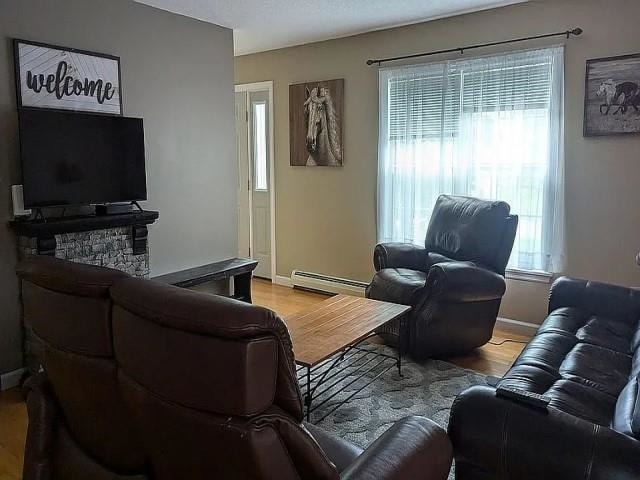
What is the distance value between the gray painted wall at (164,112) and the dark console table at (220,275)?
124 mm

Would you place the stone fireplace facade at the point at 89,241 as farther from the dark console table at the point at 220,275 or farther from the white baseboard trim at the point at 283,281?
the white baseboard trim at the point at 283,281

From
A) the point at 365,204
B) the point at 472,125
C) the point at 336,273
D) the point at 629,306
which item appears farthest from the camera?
the point at 336,273

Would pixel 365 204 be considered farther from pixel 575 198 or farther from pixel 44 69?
pixel 44 69

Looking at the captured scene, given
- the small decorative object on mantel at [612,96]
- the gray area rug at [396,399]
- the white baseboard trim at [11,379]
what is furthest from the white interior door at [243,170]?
the small decorative object on mantel at [612,96]

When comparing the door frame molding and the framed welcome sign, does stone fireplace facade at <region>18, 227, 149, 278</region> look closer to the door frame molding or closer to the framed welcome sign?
the framed welcome sign

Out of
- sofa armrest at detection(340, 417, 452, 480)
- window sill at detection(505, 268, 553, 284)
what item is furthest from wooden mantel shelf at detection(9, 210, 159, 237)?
window sill at detection(505, 268, 553, 284)

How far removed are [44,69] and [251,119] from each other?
2.77 meters

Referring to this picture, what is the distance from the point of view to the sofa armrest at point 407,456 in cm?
128

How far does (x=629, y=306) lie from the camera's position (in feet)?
9.42

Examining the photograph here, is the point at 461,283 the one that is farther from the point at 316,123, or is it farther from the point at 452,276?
the point at 316,123

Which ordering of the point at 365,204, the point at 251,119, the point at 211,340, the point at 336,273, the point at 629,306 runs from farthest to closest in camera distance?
1. the point at 251,119
2. the point at 336,273
3. the point at 365,204
4. the point at 629,306
5. the point at 211,340

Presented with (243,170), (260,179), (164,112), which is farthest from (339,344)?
(243,170)

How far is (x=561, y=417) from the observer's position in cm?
158

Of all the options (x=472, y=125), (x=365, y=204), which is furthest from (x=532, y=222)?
(x=365, y=204)
